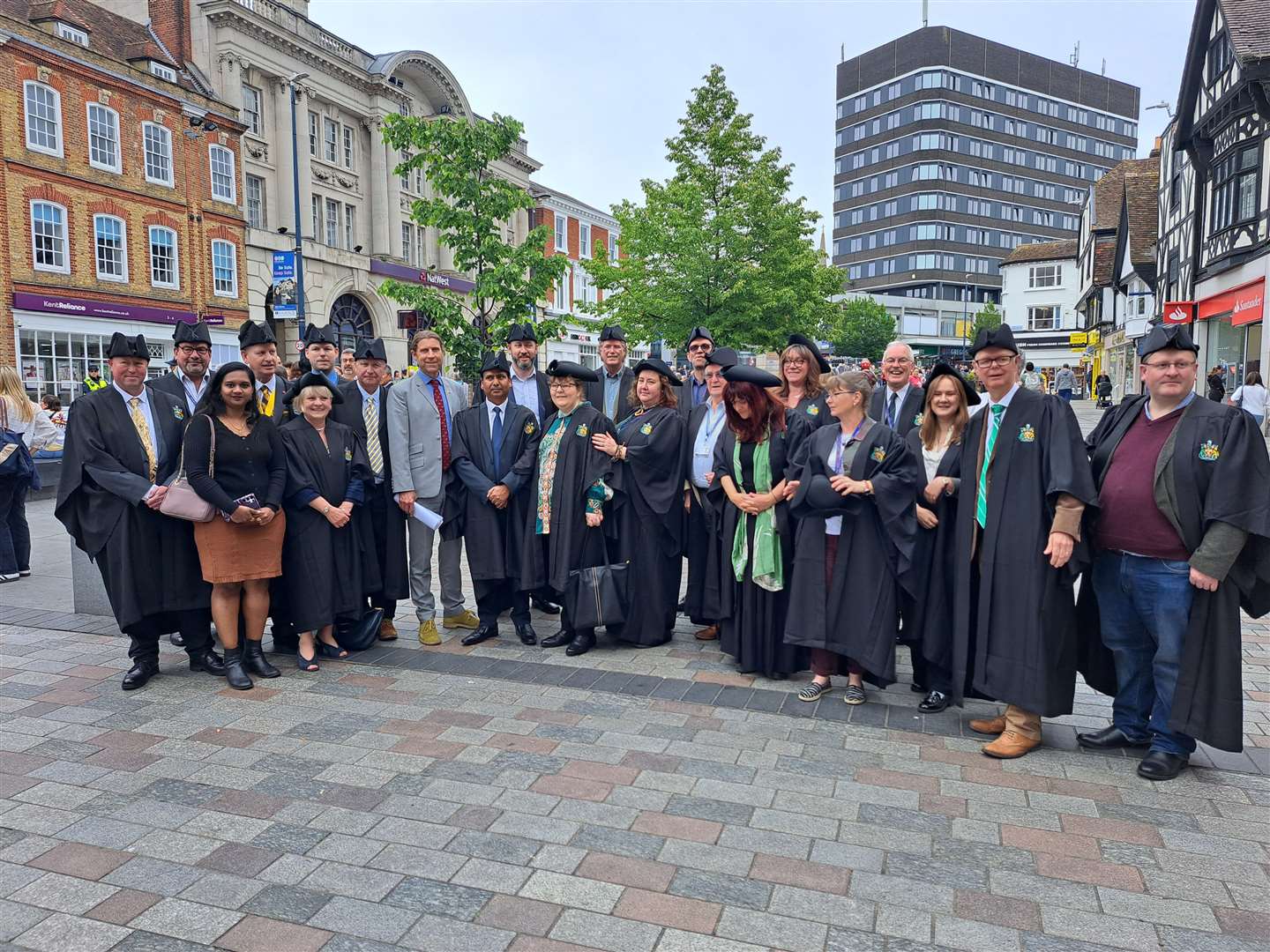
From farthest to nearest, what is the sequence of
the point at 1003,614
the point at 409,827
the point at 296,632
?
the point at 296,632, the point at 1003,614, the point at 409,827

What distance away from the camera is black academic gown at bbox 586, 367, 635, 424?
7945mm

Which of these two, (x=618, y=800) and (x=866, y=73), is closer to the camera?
(x=618, y=800)

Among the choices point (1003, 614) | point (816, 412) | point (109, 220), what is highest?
point (109, 220)

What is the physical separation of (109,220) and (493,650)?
26318 millimetres

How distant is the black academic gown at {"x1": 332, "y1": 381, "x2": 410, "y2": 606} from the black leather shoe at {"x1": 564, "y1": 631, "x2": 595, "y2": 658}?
4.37 feet

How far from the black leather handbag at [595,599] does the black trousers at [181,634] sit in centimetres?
241

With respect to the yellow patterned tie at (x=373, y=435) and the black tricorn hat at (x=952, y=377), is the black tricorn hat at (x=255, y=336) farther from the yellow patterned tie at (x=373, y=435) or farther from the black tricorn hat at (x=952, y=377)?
the black tricorn hat at (x=952, y=377)

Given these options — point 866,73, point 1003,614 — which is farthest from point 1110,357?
point 866,73

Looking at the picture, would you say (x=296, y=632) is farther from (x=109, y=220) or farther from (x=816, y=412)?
(x=109, y=220)

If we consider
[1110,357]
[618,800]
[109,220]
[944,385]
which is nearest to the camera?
[618,800]

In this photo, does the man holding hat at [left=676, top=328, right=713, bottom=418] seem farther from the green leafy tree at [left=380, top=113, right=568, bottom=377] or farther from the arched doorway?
the arched doorway

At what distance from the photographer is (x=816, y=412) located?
6.25 metres

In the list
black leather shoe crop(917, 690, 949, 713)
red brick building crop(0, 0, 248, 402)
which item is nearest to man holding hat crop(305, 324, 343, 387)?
black leather shoe crop(917, 690, 949, 713)

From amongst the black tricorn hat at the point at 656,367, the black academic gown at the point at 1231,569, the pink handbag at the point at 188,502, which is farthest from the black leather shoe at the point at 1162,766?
the pink handbag at the point at 188,502
